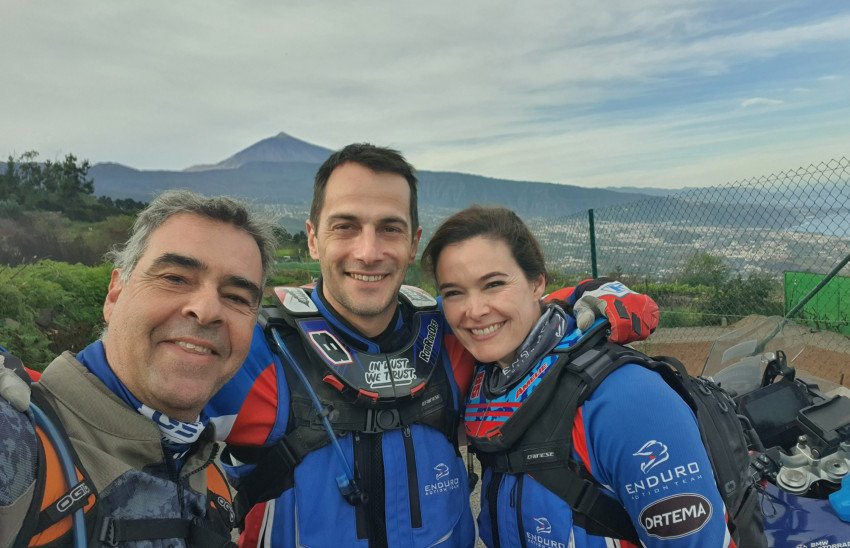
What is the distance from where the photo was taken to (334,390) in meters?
2.12

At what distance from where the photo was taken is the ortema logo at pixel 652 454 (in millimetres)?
1715

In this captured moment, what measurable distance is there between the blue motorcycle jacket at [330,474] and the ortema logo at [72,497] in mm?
692

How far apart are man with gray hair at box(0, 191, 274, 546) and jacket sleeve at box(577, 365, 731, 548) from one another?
4.07 ft

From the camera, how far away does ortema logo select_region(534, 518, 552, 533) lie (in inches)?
72.6

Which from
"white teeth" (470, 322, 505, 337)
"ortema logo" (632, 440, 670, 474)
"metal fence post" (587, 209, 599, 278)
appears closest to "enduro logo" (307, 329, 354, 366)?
Answer: "white teeth" (470, 322, 505, 337)

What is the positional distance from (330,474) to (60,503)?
955mm

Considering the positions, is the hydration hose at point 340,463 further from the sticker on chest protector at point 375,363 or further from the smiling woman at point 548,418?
the smiling woman at point 548,418

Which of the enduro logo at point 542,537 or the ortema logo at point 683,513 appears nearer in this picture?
the ortema logo at point 683,513

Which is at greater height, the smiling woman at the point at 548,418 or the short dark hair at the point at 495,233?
the short dark hair at the point at 495,233

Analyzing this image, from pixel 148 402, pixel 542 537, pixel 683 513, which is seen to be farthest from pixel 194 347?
pixel 683 513

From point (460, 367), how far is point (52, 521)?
166cm

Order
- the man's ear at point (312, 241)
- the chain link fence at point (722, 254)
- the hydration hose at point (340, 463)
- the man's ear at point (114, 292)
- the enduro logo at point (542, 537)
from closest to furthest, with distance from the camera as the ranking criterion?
1. the man's ear at point (114, 292)
2. the enduro logo at point (542, 537)
3. the hydration hose at point (340, 463)
4. the man's ear at point (312, 241)
5. the chain link fence at point (722, 254)

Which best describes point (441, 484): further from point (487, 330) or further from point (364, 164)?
point (364, 164)

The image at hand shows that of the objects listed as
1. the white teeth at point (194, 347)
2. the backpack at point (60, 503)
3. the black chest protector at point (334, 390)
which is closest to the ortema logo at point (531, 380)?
the black chest protector at point (334, 390)
